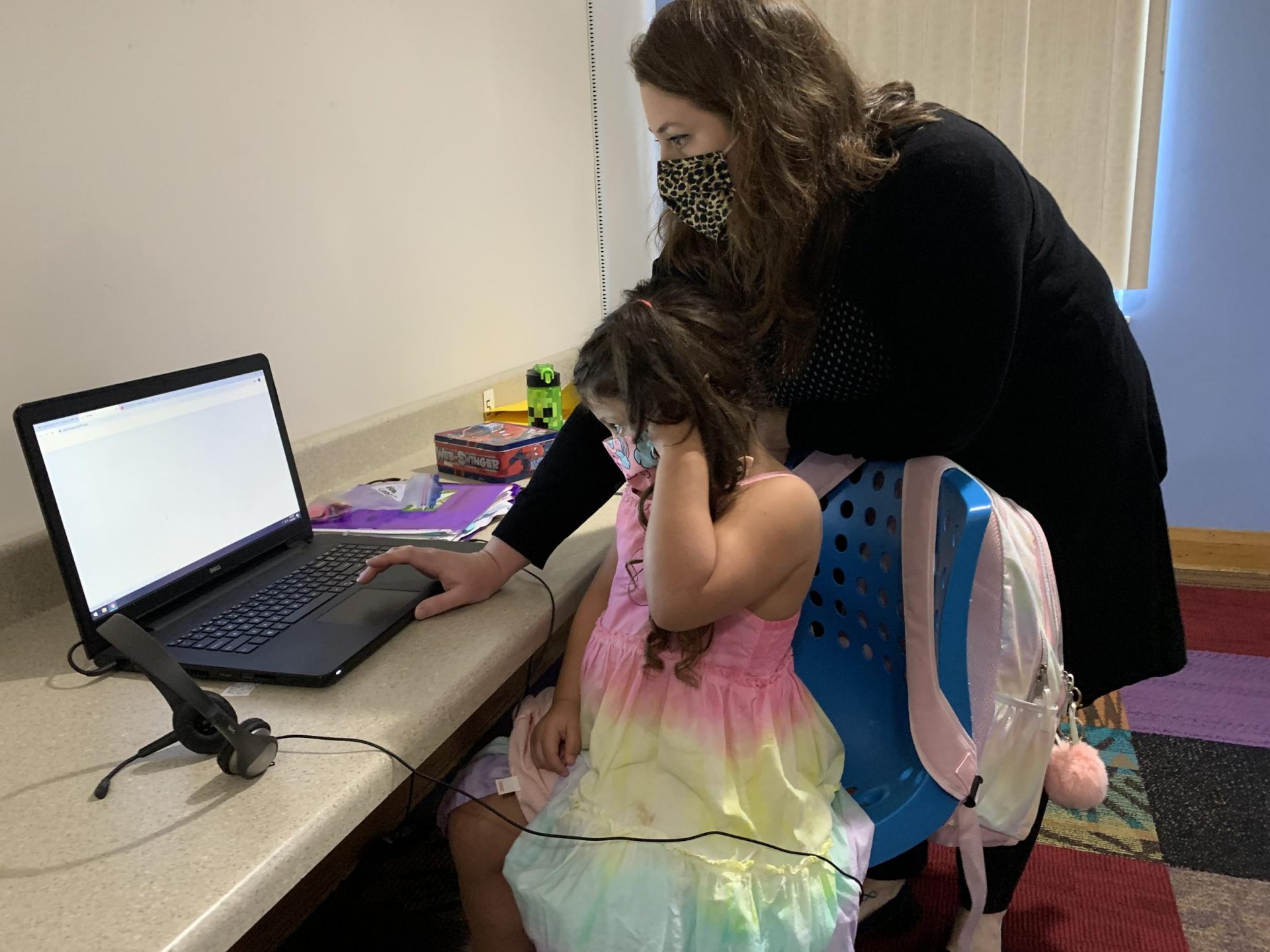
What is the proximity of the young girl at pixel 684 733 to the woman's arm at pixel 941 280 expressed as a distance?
141 mm

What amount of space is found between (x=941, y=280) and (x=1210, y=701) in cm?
171

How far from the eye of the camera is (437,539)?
1246 mm

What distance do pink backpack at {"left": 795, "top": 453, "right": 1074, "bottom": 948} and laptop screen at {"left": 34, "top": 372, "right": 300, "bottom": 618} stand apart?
2.54 ft

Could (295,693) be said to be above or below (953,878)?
above

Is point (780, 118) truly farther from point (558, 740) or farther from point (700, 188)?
point (558, 740)

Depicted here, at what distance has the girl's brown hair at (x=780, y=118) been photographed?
3.09 ft

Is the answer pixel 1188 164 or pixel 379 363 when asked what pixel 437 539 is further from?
pixel 1188 164

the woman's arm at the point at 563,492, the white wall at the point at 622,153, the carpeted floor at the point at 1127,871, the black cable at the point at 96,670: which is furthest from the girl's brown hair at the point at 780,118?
the white wall at the point at 622,153

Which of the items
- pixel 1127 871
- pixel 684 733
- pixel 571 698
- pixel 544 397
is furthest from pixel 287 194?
pixel 1127 871

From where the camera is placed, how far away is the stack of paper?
128cm

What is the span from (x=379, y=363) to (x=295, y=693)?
95 centimetres

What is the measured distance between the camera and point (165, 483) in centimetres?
103

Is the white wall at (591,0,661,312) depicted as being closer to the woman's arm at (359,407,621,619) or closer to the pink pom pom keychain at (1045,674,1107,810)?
the woman's arm at (359,407,621,619)

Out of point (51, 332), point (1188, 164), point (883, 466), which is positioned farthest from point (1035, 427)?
point (1188, 164)
